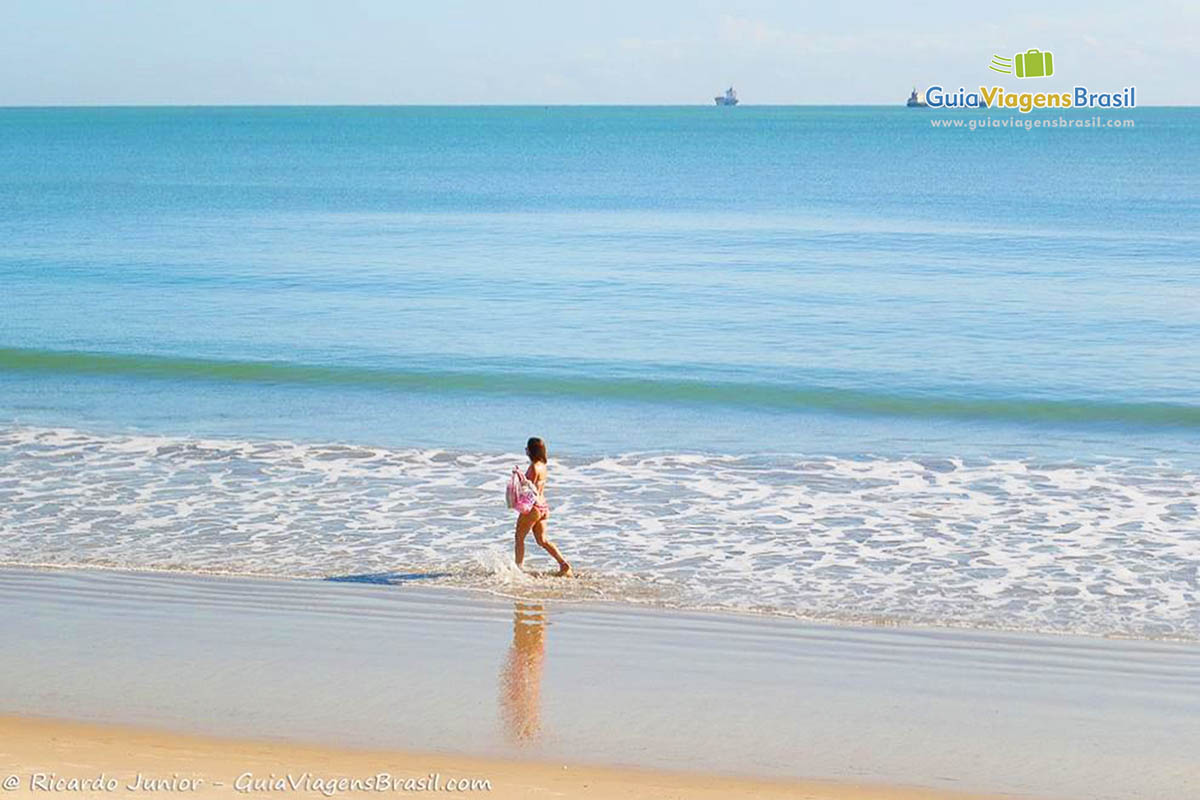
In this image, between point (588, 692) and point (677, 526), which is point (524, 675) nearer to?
point (588, 692)

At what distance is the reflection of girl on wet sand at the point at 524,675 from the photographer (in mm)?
9156

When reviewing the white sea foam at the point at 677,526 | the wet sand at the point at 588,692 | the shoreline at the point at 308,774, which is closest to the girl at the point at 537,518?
the white sea foam at the point at 677,526

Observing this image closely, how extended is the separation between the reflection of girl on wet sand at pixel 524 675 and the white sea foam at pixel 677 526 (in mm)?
925

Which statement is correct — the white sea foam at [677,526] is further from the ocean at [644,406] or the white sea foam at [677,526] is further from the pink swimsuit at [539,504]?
the pink swimsuit at [539,504]

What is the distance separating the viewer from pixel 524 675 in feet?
A: 33.3

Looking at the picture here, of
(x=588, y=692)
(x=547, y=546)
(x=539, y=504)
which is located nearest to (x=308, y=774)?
(x=588, y=692)

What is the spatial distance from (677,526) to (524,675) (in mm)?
5070

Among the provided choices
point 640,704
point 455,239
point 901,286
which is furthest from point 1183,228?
point 640,704

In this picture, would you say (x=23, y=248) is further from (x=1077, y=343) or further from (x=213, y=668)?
(x=213, y=668)

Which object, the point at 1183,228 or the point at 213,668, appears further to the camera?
the point at 1183,228

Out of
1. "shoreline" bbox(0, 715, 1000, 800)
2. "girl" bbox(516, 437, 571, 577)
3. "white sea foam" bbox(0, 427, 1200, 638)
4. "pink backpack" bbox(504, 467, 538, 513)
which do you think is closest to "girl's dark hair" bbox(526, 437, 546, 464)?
"girl" bbox(516, 437, 571, 577)

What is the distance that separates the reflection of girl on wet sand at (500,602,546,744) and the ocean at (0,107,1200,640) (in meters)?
0.80

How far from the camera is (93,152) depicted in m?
118

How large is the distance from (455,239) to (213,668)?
3560 centimetres
